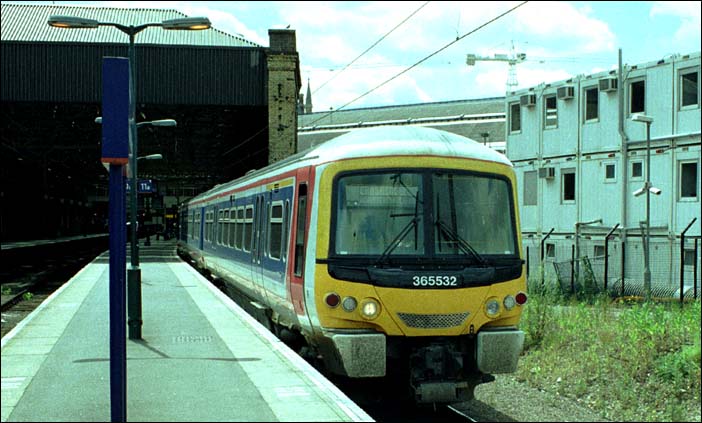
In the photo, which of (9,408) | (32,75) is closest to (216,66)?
(32,75)

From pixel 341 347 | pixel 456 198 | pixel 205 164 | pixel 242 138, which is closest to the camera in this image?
pixel 341 347

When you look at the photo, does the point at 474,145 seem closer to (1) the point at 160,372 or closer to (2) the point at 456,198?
(2) the point at 456,198

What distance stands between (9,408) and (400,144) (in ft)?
16.4

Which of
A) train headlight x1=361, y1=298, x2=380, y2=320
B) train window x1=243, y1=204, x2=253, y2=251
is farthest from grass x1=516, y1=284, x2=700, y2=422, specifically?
train window x1=243, y1=204, x2=253, y2=251

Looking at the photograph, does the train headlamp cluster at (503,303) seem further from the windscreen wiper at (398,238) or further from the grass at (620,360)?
the grass at (620,360)

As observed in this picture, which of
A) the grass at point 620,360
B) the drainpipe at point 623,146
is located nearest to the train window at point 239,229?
the grass at point 620,360

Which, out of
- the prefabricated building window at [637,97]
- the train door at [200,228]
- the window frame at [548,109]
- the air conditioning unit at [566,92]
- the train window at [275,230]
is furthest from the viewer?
the window frame at [548,109]

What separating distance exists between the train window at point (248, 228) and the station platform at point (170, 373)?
1.25m

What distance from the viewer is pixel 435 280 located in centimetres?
929

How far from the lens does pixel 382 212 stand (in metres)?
9.52

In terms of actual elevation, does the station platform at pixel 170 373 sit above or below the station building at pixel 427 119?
below

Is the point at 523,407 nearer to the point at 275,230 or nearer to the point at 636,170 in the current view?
the point at 275,230

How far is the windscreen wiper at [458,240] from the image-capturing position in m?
9.58

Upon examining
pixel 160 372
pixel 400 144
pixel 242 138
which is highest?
pixel 242 138
